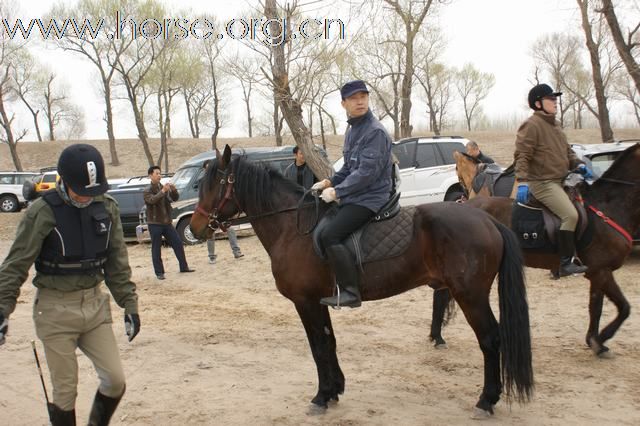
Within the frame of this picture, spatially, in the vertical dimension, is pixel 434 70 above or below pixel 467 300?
above

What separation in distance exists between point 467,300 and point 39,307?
10.2 ft

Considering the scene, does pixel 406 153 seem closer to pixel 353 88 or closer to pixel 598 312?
pixel 598 312

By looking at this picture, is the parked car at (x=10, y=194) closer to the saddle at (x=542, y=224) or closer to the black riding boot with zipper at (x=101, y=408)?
the saddle at (x=542, y=224)

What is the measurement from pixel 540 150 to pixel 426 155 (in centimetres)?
881

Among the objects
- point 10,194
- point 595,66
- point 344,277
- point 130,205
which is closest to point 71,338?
point 344,277

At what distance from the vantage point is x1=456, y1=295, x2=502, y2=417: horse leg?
4.50 metres

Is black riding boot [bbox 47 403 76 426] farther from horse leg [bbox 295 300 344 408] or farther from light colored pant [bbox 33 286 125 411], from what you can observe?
horse leg [bbox 295 300 344 408]

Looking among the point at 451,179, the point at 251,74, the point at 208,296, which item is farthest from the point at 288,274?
the point at 451,179

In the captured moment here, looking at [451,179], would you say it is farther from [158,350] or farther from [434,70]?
[434,70]

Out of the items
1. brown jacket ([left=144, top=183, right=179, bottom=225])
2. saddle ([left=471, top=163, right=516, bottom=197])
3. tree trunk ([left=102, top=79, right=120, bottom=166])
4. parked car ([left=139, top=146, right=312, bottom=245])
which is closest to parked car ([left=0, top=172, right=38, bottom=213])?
tree trunk ([left=102, top=79, right=120, bottom=166])

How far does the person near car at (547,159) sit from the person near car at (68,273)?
4.36 meters

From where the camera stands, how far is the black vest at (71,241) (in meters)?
3.31

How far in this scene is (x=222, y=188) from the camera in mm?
5223

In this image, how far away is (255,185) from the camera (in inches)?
204
